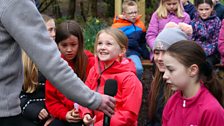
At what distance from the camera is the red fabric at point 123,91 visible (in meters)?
4.14

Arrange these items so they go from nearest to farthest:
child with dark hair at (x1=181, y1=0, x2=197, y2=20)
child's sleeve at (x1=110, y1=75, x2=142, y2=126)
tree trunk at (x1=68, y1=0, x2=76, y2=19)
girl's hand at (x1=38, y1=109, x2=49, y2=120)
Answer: child's sleeve at (x1=110, y1=75, x2=142, y2=126) → girl's hand at (x1=38, y1=109, x2=49, y2=120) → child with dark hair at (x1=181, y1=0, x2=197, y2=20) → tree trunk at (x1=68, y1=0, x2=76, y2=19)

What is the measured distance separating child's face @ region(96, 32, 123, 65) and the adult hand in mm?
1464

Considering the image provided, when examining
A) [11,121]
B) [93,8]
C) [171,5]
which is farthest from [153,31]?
[93,8]

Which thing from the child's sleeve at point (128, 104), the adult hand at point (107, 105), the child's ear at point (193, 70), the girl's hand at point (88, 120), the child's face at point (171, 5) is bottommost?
the girl's hand at point (88, 120)

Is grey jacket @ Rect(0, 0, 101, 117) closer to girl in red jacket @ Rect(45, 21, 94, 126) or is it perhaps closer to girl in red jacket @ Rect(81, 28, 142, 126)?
girl in red jacket @ Rect(81, 28, 142, 126)

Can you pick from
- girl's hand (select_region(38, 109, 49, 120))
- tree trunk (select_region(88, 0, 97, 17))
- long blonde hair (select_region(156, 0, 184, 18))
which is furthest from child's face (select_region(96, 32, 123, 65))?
tree trunk (select_region(88, 0, 97, 17))

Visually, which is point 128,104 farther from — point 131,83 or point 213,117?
point 213,117

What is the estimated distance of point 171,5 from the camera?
6160 mm

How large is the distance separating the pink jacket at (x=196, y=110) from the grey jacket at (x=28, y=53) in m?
0.79

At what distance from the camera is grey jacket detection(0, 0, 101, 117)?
101 inches

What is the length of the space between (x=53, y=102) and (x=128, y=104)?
3.06 feet

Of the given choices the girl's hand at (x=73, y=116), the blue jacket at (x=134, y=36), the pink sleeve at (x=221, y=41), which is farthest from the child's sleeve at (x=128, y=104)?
the pink sleeve at (x=221, y=41)

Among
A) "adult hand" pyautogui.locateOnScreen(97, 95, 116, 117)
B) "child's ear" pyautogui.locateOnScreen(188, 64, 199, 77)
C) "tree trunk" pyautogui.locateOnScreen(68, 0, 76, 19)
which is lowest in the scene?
"tree trunk" pyautogui.locateOnScreen(68, 0, 76, 19)

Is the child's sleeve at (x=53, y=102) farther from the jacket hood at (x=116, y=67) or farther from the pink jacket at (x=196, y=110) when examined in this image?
the pink jacket at (x=196, y=110)
